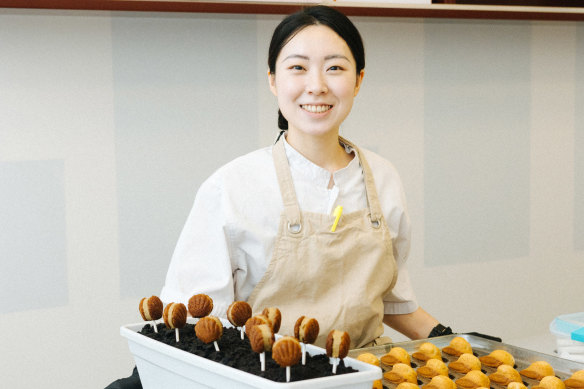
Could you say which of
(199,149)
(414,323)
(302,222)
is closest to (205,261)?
(302,222)

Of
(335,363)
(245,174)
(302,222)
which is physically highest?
(245,174)

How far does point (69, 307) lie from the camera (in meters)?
2.34

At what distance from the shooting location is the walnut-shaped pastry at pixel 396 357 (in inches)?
49.6

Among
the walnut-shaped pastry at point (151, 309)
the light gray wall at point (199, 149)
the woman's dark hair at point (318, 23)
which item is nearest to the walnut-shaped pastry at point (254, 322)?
the walnut-shaped pastry at point (151, 309)

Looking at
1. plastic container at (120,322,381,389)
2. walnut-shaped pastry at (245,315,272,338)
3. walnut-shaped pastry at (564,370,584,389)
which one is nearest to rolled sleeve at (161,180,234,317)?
plastic container at (120,322,381,389)

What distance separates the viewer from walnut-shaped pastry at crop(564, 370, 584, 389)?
1170mm

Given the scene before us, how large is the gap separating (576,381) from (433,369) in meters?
0.23

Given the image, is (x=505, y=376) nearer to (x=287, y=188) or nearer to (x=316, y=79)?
(x=287, y=188)

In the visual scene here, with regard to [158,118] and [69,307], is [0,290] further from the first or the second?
[158,118]

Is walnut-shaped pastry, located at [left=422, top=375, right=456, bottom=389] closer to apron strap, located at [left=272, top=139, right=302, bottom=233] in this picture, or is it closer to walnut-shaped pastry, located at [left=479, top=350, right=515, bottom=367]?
walnut-shaped pastry, located at [left=479, top=350, right=515, bottom=367]

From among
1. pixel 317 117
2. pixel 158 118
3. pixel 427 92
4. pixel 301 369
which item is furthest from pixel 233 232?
pixel 427 92

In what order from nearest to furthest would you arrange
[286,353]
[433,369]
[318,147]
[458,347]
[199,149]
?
[286,353] < [433,369] < [458,347] < [318,147] < [199,149]

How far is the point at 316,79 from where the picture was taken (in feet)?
4.93

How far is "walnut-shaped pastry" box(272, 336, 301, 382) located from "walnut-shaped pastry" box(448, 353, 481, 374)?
462mm
